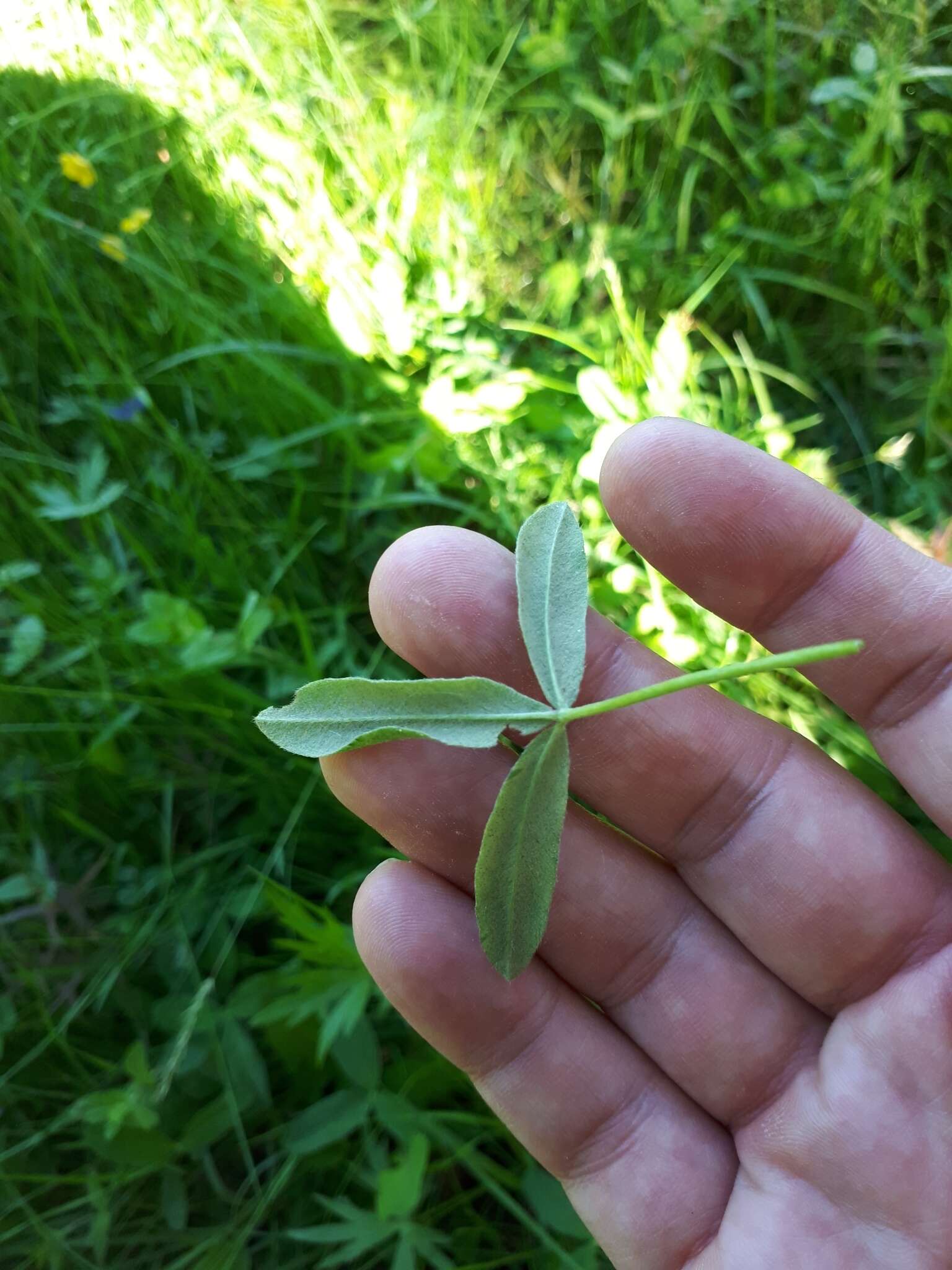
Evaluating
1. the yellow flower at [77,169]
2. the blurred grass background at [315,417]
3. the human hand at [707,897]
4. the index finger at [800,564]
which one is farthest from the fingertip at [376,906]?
the yellow flower at [77,169]

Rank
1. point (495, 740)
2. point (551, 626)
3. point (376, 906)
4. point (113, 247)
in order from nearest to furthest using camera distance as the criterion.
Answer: point (495, 740) < point (551, 626) < point (376, 906) < point (113, 247)

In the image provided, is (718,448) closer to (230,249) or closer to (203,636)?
(203,636)

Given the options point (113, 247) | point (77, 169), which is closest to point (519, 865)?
point (113, 247)

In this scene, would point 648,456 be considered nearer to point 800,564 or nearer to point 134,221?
point 800,564

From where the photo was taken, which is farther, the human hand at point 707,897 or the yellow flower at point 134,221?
the yellow flower at point 134,221

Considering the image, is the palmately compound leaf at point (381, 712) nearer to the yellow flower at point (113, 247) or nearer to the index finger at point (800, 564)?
the index finger at point (800, 564)

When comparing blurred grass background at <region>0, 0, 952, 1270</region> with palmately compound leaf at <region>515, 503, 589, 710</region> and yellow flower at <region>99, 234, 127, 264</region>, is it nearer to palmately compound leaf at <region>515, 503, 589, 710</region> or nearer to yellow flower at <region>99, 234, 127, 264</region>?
yellow flower at <region>99, 234, 127, 264</region>
